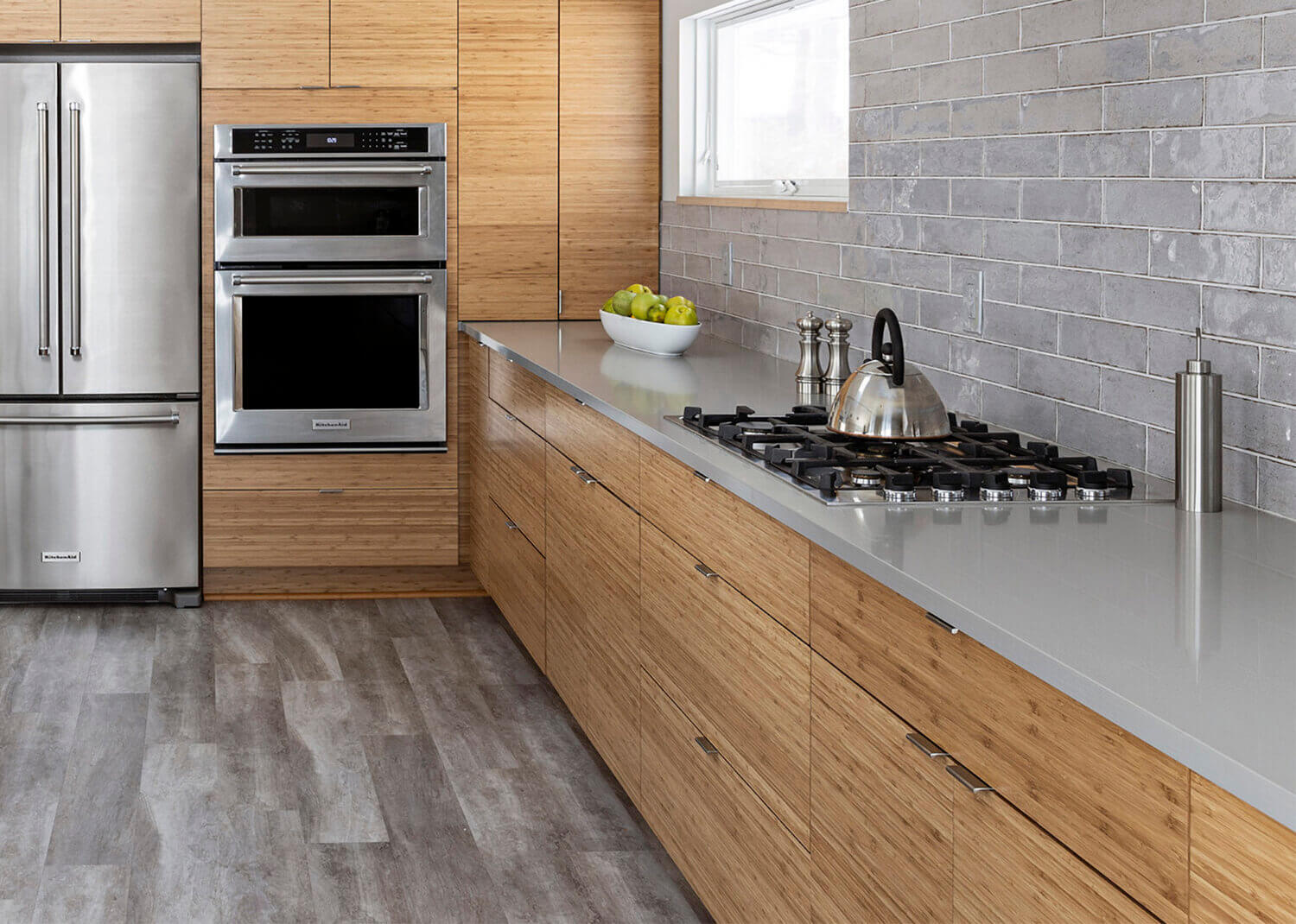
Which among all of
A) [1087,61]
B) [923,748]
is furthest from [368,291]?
[923,748]

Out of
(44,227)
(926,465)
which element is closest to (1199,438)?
(926,465)

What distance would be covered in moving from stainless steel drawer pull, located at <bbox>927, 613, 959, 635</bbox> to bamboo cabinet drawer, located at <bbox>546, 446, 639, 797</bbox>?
1384 mm

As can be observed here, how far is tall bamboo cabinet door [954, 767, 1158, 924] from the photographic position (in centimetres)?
131

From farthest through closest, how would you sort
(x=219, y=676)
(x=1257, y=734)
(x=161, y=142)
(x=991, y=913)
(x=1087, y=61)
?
(x=161, y=142), (x=219, y=676), (x=1087, y=61), (x=991, y=913), (x=1257, y=734)

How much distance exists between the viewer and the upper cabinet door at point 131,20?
476 centimetres

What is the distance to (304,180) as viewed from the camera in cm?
489

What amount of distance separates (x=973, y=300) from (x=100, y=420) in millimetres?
3091

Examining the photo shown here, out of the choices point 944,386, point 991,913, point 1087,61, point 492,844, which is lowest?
point 492,844

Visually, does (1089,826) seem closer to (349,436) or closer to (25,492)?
(349,436)

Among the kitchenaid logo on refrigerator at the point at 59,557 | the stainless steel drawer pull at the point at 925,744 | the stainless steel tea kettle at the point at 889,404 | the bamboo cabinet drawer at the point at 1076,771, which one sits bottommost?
the kitchenaid logo on refrigerator at the point at 59,557

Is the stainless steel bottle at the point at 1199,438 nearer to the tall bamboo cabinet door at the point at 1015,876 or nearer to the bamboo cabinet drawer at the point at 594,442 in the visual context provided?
the tall bamboo cabinet door at the point at 1015,876

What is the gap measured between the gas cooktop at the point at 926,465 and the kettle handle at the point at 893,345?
0.11 metres

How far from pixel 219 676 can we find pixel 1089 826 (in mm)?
3319

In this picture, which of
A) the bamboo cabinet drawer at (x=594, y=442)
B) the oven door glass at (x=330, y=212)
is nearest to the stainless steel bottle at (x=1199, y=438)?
the bamboo cabinet drawer at (x=594, y=442)
